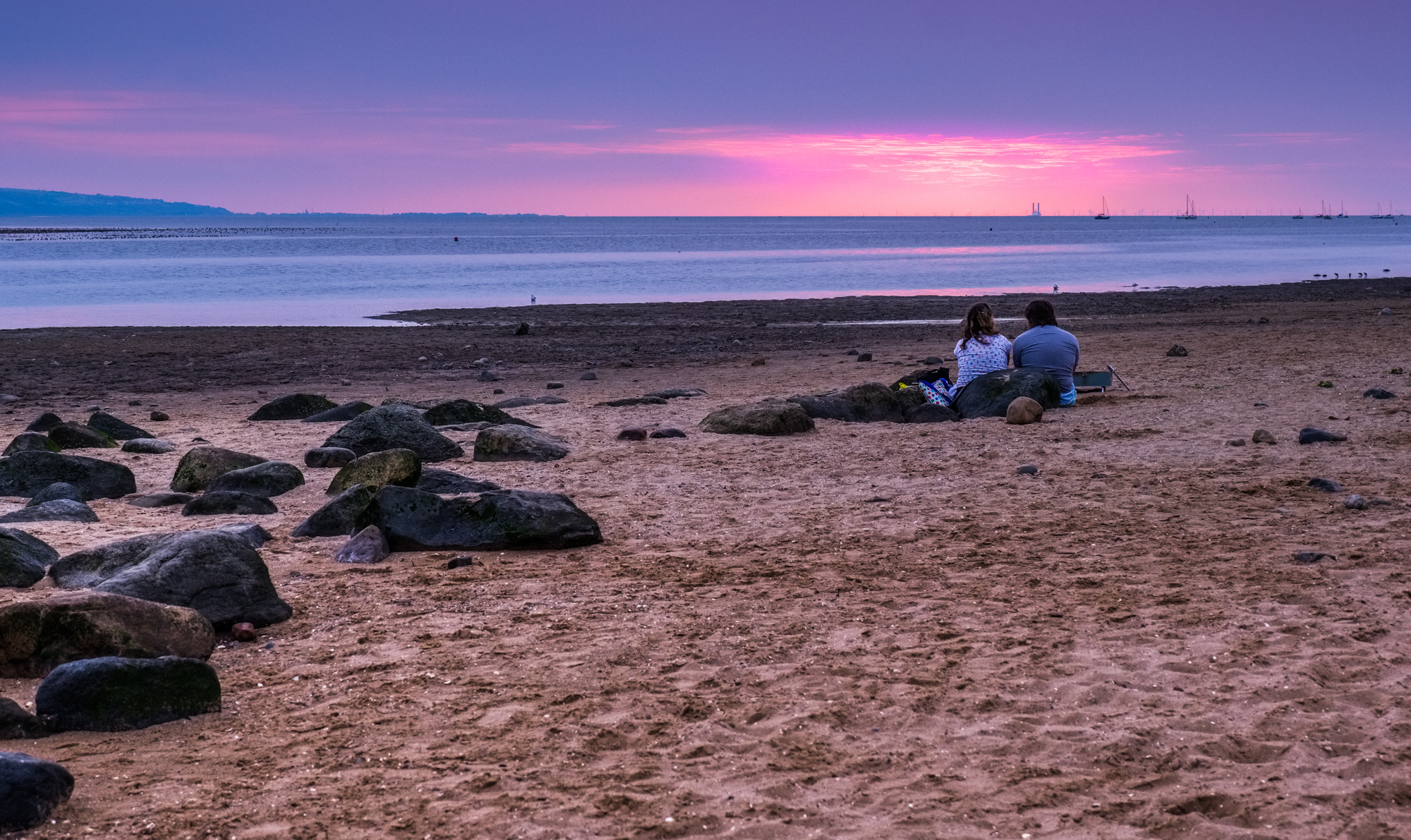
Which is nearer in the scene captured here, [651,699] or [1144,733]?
[1144,733]

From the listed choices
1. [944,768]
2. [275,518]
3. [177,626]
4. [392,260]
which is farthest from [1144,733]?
[392,260]

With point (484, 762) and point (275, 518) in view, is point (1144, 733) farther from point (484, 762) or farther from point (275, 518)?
point (275, 518)

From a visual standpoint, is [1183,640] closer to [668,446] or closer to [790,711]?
[790,711]

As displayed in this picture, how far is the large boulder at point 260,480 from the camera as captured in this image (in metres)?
9.42

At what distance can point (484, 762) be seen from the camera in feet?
14.6

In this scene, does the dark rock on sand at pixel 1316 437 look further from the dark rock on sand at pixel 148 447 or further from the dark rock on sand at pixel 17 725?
the dark rock on sand at pixel 148 447

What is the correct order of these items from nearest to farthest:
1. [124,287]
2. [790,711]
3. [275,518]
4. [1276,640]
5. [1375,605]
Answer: [790,711] < [1276,640] < [1375,605] < [275,518] < [124,287]

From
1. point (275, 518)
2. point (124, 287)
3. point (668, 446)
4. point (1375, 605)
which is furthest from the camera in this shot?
point (124, 287)

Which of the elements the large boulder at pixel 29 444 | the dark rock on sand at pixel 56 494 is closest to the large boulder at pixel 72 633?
the dark rock on sand at pixel 56 494

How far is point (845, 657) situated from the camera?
5535 millimetres

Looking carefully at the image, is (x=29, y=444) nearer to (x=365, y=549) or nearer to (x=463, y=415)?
(x=463, y=415)

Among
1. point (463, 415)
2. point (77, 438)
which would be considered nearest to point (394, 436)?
point (463, 415)

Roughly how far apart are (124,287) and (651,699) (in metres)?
50.8

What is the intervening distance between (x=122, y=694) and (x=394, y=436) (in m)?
6.66
